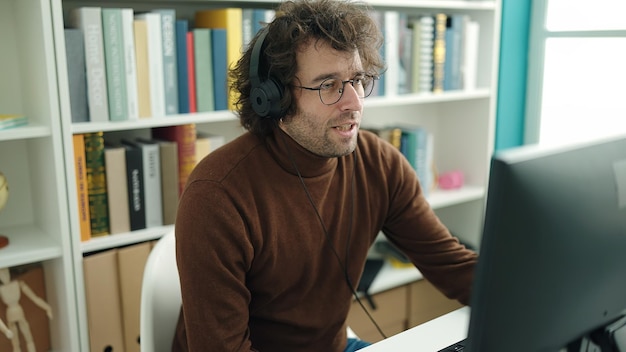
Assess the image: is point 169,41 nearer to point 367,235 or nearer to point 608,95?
point 367,235

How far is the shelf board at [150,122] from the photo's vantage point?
166 centimetres

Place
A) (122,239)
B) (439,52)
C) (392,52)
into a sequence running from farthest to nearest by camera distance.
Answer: (439,52) → (392,52) → (122,239)

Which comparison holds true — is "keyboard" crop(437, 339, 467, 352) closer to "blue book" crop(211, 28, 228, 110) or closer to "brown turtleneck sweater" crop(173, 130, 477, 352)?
"brown turtleneck sweater" crop(173, 130, 477, 352)

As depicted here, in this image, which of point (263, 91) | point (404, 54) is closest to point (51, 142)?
point (263, 91)

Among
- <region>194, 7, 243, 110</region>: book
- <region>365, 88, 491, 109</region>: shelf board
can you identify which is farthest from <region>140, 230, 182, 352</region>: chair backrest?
<region>365, 88, 491, 109</region>: shelf board

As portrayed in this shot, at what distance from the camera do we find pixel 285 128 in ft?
4.47

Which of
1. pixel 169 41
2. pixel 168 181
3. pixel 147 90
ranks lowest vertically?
pixel 168 181

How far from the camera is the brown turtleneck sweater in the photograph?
3.85ft

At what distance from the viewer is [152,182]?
5.98 ft

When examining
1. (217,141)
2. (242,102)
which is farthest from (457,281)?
(217,141)

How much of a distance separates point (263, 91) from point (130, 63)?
589 mm

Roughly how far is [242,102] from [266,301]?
0.46 meters

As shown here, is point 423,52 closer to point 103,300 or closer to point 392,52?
point 392,52

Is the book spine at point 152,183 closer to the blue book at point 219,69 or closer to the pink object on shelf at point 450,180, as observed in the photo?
the blue book at point 219,69
